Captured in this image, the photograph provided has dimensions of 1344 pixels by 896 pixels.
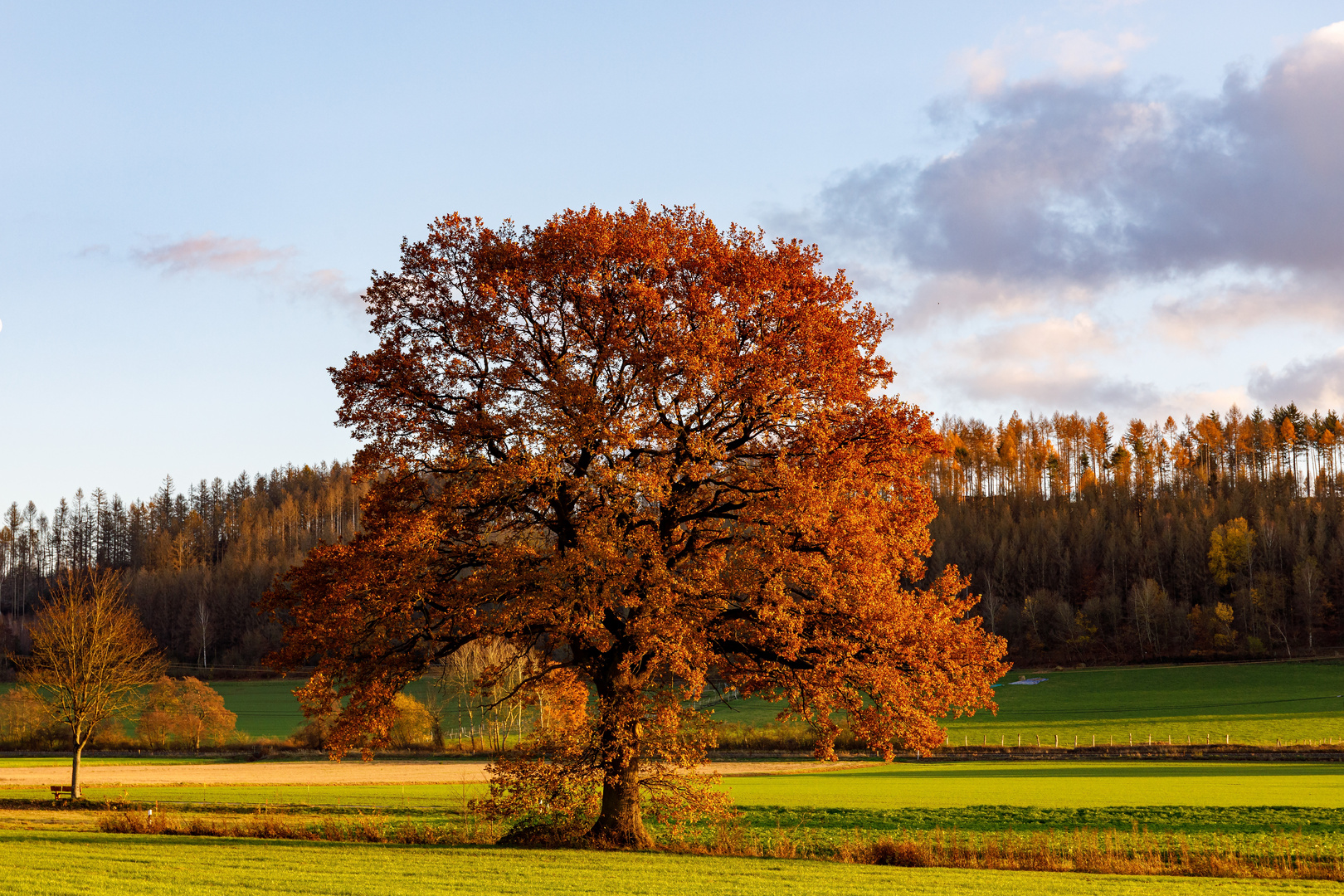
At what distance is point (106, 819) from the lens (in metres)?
25.3

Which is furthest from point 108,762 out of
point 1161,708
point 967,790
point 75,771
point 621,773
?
point 1161,708

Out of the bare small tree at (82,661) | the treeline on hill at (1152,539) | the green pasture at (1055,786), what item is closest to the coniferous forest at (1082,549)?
the treeline on hill at (1152,539)

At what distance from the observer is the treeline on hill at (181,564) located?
138 metres

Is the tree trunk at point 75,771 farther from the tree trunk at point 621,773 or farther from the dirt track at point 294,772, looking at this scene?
the tree trunk at point 621,773

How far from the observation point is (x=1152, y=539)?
126750 millimetres

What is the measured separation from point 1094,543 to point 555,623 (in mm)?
129991

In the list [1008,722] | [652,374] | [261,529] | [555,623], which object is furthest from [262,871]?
[261,529]

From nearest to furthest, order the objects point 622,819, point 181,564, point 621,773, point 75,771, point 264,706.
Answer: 1. point 621,773
2. point 622,819
3. point 75,771
4. point 264,706
5. point 181,564

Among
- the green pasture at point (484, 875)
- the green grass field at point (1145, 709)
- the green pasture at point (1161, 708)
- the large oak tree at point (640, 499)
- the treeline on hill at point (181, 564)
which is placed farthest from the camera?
the treeline on hill at point (181, 564)

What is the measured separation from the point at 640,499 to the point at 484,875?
23.9 ft

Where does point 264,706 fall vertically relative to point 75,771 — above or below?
below

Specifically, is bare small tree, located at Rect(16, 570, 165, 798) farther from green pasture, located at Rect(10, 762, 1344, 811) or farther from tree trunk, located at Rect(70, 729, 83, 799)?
green pasture, located at Rect(10, 762, 1344, 811)

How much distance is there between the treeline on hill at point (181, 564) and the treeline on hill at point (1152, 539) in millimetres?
84583

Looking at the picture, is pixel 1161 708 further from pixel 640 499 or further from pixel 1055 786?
pixel 640 499
